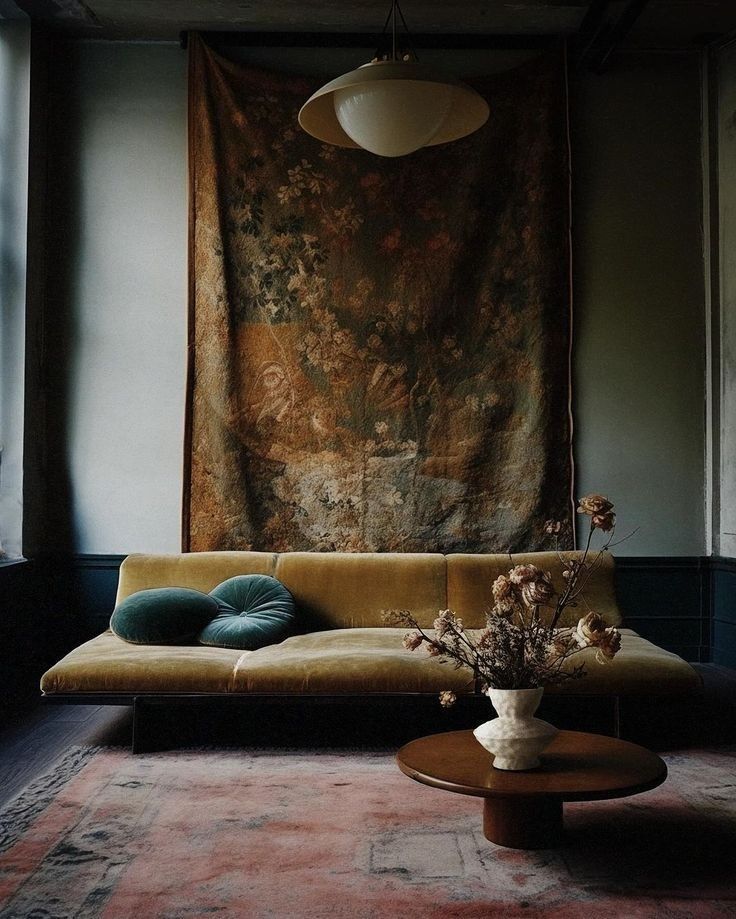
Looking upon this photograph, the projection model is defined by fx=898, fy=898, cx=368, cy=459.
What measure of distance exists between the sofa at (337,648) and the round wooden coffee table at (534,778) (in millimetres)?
690

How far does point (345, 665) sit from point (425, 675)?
0.30 m

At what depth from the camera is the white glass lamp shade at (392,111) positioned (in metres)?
2.86

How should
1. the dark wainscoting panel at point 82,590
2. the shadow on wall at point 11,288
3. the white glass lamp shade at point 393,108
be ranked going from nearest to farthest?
the white glass lamp shade at point 393,108 < the shadow on wall at point 11,288 < the dark wainscoting panel at point 82,590

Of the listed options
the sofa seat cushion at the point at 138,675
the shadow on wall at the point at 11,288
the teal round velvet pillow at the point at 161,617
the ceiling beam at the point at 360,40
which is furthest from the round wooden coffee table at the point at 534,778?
the ceiling beam at the point at 360,40

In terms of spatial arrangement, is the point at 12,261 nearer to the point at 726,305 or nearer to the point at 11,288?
the point at 11,288

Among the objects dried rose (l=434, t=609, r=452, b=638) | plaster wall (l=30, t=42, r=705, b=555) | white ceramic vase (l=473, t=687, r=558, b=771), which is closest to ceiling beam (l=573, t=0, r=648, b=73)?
plaster wall (l=30, t=42, r=705, b=555)

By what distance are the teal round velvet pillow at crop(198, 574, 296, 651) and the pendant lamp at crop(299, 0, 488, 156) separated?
1946mm

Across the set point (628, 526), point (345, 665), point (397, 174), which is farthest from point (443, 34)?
point (345, 665)

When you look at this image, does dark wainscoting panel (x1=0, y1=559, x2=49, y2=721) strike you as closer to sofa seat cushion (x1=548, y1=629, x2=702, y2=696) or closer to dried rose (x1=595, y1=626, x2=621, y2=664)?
sofa seat cushion (x1=548, y1=629, x2=702, y2=696)

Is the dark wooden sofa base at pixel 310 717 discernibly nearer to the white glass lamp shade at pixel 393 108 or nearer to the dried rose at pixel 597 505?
the dried rose at pixel 597 505

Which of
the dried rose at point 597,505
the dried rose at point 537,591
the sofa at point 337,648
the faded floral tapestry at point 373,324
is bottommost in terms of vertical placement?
the sofa at point 337,648

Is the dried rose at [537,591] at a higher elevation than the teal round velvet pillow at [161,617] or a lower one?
higher

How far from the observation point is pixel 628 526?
477cm

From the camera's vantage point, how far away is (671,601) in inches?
188
